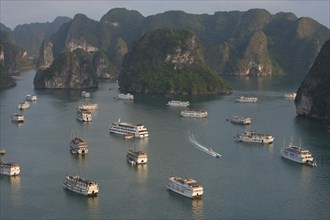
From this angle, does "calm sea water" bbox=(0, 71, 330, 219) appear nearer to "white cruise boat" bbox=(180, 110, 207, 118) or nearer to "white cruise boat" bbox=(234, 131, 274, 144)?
"white cruise boat" bbox=(180, 110, 207, 118)

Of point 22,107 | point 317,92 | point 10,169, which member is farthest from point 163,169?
point 22,107

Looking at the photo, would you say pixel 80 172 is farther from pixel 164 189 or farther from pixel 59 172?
pixel 164 189

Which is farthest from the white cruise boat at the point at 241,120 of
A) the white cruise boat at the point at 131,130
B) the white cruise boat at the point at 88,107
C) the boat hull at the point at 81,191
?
the boat hull at the point at 81,191

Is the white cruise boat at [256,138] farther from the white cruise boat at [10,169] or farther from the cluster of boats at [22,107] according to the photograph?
the cluster of boats at [22,107]

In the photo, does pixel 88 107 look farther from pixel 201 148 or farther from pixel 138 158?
pixel 138 158

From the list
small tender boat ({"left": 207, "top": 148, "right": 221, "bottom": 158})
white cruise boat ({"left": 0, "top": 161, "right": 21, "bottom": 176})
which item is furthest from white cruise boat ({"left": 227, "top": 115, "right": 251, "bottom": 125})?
white cruise boat ({"left": 0, "top": 161, "right": 21, "bottom": 176})

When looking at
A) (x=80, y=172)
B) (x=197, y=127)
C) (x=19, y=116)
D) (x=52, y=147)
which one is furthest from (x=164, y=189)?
(x=19, y=116)
